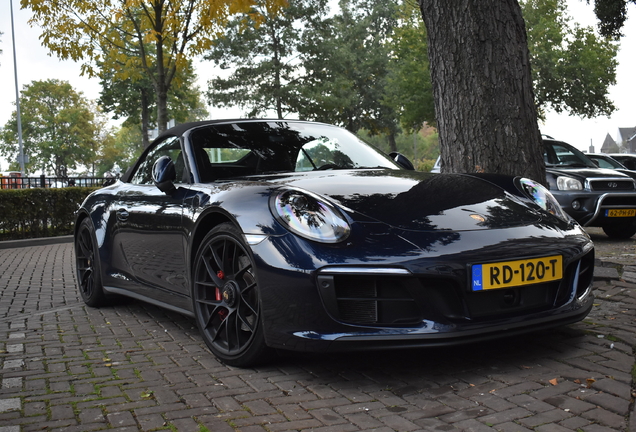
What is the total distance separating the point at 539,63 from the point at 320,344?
3292 centimetres

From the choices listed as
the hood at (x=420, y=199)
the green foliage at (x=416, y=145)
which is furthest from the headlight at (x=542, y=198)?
the green foliage at (x=416, y=145)

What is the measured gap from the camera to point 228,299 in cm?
350

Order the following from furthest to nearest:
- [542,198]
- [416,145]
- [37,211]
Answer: [416,145] < [37,211] < [542,198]

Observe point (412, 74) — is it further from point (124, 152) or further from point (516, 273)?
point (124, 152)

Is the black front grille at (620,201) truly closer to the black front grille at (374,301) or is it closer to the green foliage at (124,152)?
the black front grille at (374,301)

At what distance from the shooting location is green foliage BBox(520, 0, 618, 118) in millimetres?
33188

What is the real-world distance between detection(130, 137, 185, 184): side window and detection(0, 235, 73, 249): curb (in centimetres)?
767

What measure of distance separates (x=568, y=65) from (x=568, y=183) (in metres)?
27.1

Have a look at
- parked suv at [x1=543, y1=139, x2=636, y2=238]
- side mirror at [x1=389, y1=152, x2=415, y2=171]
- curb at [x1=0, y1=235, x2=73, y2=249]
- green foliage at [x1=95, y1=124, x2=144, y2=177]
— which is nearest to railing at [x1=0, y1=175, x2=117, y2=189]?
curb at [x1=0, y1=235, x2=73, y2=249]

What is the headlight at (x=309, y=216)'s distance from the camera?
309 cm

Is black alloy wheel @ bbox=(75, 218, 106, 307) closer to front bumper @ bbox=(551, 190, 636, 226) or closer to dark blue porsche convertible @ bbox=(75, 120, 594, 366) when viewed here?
dark blue porsche convertible @ bbox=(75, 120, 594, 366)

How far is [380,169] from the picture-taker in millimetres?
4328

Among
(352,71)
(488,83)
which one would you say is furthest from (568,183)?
(352,71)

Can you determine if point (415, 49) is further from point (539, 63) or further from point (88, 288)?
point (88, 288)
